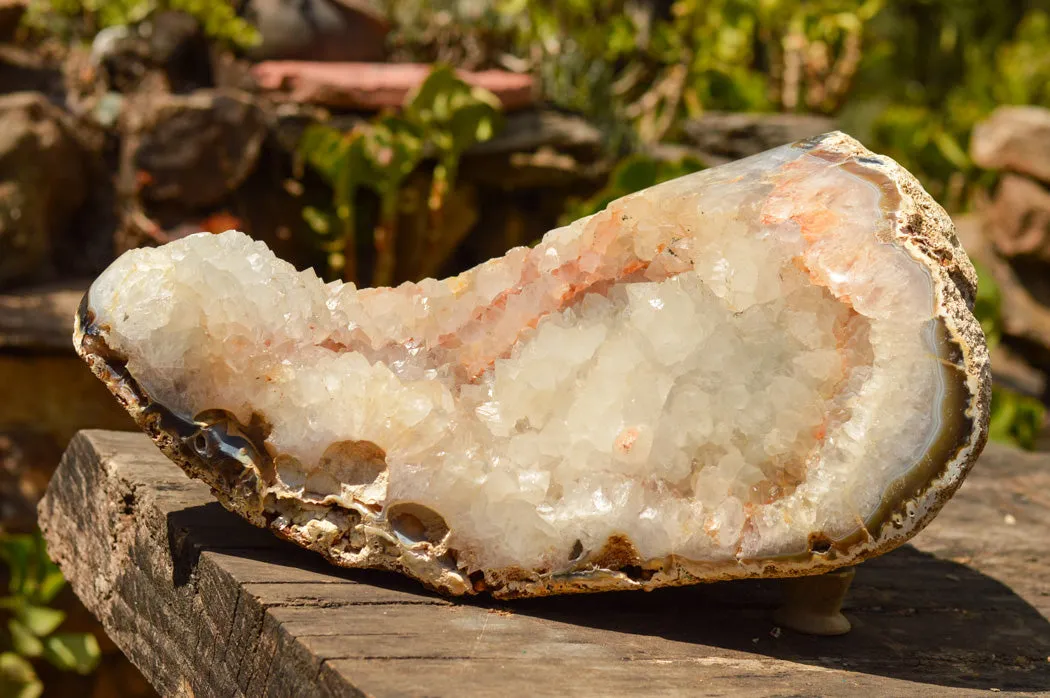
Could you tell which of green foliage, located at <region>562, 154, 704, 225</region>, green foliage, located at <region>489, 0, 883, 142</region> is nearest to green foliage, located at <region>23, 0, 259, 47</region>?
green foliage, located at <region>562, 154, 704, 225</region>

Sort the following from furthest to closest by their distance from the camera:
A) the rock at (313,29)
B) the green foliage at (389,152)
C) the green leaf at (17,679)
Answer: the rock at (313,29) < the green foliage at (389,152) < the green leaf at (17,679)

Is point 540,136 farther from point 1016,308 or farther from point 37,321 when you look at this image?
point 1016,308

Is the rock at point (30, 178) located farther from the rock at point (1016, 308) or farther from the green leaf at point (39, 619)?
the rock at point (1016, 308)

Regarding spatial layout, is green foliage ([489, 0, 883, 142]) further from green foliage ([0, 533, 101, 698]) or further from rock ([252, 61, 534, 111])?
green foliage ([0, 533, 101, 698])

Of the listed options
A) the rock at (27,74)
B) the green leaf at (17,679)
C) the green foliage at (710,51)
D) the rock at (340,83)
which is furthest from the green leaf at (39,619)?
the green foliage at (710,51)

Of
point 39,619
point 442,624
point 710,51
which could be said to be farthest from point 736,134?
point 442,624

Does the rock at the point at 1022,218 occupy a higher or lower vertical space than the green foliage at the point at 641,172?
lower
